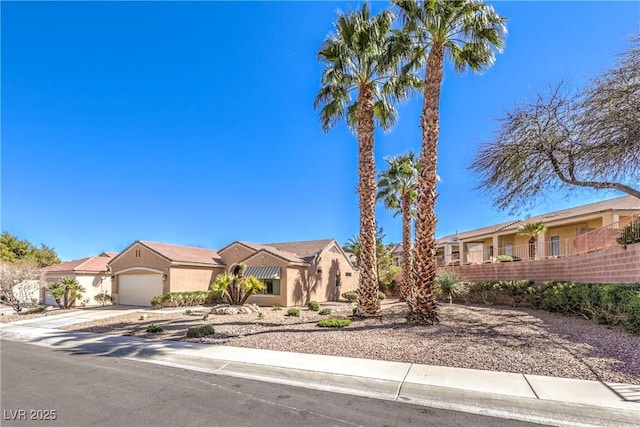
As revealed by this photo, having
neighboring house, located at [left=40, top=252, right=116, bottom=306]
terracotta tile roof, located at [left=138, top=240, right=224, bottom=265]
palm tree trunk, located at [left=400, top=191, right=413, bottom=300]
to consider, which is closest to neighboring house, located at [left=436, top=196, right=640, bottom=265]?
palm tree trunk, located at [left=400, top=191, right=413, bottom=300]

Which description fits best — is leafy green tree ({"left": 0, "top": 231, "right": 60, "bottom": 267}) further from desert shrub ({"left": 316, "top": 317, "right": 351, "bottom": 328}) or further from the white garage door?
desert shrub ({"left": 316, "top": 317, "right": 351, "bottom": 328})

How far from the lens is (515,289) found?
20797 millimetres

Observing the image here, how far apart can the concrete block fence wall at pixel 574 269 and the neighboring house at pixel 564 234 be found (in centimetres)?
85

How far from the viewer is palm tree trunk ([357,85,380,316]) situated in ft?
50.0

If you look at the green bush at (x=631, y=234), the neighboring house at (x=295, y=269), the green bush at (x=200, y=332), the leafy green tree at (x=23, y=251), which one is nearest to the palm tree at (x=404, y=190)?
the neighboring house at (x=295, y=269)

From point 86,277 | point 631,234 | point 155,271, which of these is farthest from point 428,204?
point 86,277

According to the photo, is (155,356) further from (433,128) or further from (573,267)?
(573,267)

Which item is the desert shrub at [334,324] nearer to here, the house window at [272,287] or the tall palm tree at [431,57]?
the tall palm tree at [431,57]

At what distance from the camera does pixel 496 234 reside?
110 feet

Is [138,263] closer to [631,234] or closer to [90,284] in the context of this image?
[90,284]

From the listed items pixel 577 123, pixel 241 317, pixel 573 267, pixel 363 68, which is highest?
pixel 363 68

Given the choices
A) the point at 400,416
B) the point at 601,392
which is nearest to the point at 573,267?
the point at 601,392

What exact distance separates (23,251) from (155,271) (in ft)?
109

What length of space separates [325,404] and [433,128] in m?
10.7
